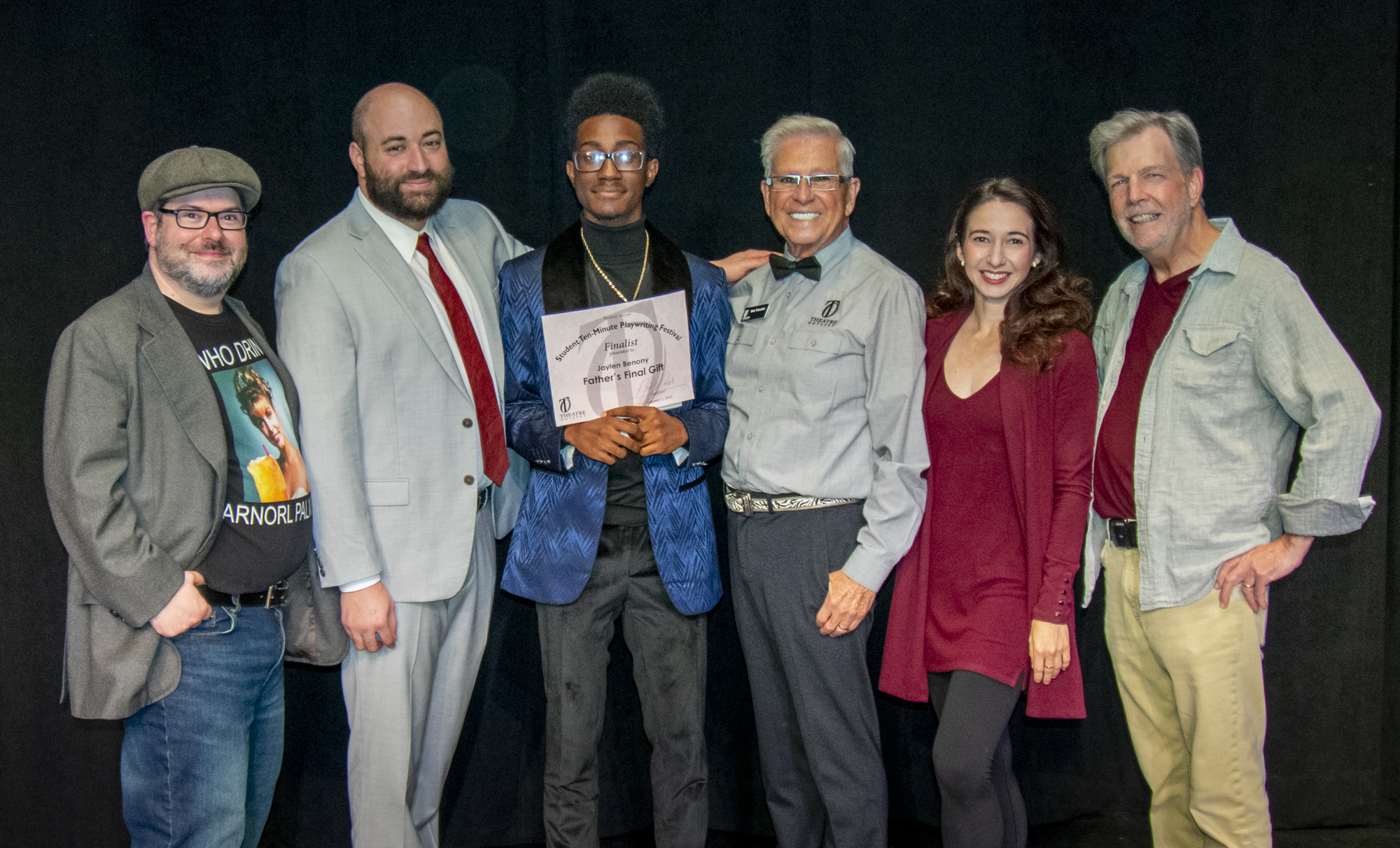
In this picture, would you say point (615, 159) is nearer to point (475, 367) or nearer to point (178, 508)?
point (475, 367)

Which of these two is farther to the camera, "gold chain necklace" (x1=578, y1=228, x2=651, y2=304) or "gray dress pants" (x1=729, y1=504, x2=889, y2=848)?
"gold chain necklace" (x1=578, y1=228, x2=651, y2=304)

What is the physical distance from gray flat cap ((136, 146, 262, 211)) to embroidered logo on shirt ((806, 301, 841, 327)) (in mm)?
1330

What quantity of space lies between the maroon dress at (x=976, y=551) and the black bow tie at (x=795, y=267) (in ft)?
1.45

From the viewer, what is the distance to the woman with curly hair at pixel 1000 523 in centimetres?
216

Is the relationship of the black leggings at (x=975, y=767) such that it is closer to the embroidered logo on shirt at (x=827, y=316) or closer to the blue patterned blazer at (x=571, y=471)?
the blue patterned blazer at (x=571, y=471)

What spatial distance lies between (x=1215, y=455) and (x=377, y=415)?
1945 millimetres

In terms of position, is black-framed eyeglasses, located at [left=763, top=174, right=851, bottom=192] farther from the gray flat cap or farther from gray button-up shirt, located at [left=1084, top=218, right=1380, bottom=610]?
the gray flat cap

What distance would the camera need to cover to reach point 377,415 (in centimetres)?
224

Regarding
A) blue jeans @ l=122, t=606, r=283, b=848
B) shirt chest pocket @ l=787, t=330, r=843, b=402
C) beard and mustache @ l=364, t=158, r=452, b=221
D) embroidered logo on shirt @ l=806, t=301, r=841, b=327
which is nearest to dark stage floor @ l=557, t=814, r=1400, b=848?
blue jeans @ l=122, t=606, r=283, b=848

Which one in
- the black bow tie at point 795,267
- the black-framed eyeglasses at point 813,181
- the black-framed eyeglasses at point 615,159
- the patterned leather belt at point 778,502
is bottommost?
the patterned leather belt at point 778,502

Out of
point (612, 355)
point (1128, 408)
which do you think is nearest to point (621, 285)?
point (612, 355)

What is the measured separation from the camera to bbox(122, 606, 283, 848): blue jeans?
1.99m

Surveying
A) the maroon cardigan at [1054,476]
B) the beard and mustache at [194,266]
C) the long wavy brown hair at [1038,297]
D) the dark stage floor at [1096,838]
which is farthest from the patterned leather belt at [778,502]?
the dark stage floor at [1096,838]

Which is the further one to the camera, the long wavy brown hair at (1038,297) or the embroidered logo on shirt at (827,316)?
the embroidered logo on shirt at (827,316)
